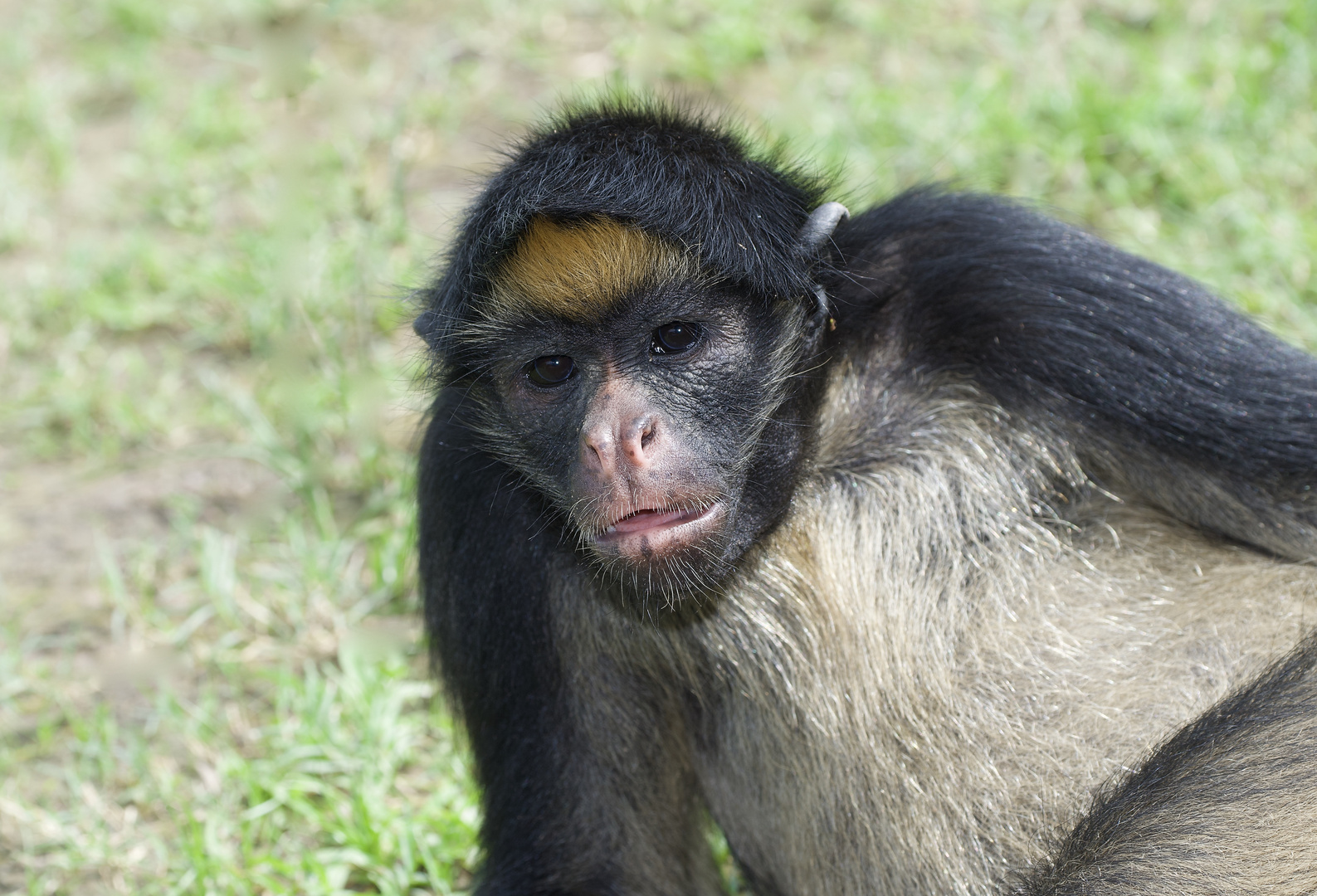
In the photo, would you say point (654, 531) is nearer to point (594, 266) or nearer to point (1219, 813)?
point (594, 266)

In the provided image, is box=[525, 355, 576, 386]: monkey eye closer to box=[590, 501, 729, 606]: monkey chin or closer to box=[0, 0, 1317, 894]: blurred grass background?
box=[590, 501, 729, 606]: monkey chin

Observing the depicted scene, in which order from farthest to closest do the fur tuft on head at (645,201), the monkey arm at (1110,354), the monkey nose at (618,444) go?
the monkey arm at (1110,354), the fur tuft on head at (645,201), the monkey nose at (618,444)

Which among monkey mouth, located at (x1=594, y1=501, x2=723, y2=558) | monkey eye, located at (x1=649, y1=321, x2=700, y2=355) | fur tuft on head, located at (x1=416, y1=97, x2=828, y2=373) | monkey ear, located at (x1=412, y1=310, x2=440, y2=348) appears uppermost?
fur tuft on head, located at (x1=416, y1=97, x2=828, y2=373)

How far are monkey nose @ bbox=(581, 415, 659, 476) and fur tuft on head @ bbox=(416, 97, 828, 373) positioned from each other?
47 cm

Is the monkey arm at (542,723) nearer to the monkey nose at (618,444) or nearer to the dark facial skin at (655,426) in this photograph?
the dark facial skin at (655,426)

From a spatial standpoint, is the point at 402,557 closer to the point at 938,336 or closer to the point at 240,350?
the point at 240,350

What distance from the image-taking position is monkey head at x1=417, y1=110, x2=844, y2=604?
3000mm

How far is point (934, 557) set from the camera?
3346 millimetres

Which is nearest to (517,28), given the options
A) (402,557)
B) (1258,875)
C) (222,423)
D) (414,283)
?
(414,283)

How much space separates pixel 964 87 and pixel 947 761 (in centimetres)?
440

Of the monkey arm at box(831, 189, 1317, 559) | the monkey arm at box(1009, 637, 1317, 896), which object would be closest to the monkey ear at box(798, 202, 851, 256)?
the monkey arm at box(831, 189, 1317, 559)

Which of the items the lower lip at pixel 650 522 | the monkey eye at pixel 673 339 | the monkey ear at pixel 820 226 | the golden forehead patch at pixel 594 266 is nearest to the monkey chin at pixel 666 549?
the lower lip at pixel 650 522

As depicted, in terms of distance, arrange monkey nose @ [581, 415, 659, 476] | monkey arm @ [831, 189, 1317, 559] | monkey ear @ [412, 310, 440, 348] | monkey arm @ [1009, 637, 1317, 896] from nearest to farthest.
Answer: monkey arm @ [1009, 637, 1317, 896]
monkey nose @ [581, 415, 659, 476]
monkey arm @ [831, 189, 1317, 559]
monkey ear @ [412, 310, 440, 348]

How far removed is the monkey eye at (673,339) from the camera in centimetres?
315
